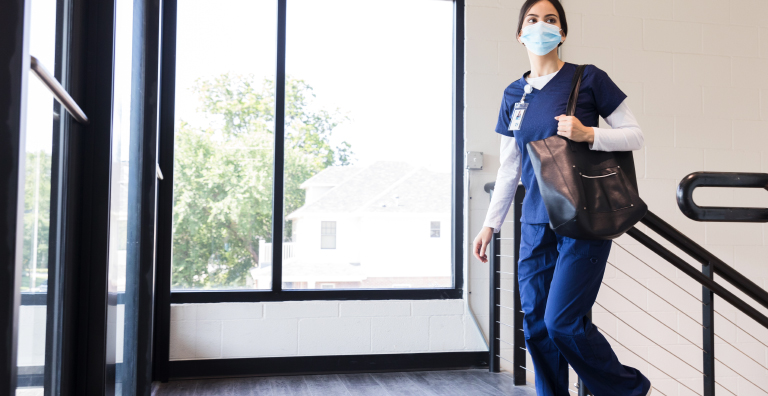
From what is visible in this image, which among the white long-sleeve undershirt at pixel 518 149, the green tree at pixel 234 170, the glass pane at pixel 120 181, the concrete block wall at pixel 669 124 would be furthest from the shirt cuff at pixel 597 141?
the green tree at pixel 234 170

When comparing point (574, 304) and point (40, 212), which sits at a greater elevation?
point (40, 212)

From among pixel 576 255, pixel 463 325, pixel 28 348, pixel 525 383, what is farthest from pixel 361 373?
pixel 28 348

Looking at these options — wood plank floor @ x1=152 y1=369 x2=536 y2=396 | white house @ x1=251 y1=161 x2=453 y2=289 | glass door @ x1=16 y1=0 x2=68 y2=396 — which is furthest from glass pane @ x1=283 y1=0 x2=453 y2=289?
glass door @ x1=16 y1=0 x2=68 y2=396

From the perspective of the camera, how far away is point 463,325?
2914 mm

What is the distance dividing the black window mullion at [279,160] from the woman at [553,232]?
133cm

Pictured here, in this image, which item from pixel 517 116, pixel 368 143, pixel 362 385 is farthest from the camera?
pixel 368 143

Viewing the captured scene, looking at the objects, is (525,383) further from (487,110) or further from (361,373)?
(487,110)

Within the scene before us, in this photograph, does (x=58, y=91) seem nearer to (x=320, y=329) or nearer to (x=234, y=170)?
(x=234, y=170)

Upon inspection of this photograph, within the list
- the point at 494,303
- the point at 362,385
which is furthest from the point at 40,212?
the point at 494,303

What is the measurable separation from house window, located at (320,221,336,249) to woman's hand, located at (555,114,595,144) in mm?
1628

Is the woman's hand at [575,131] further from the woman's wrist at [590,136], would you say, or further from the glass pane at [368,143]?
the glass pane at [368,143]

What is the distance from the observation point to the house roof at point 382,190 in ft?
9.62

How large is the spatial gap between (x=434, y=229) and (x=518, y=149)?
4.26ft

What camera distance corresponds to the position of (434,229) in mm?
3027
